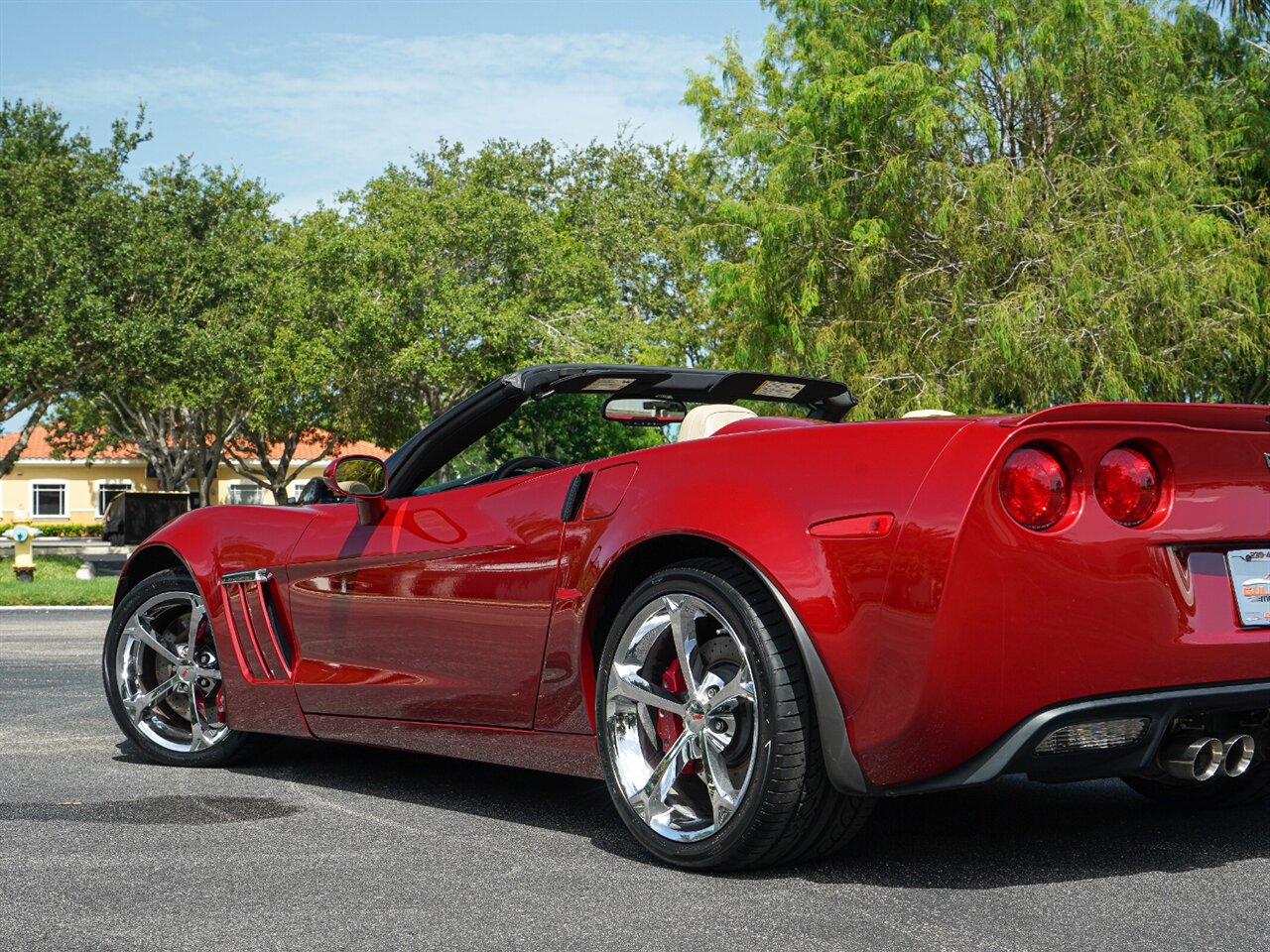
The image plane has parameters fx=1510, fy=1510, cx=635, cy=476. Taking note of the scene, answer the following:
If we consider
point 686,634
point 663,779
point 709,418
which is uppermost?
point 709,418

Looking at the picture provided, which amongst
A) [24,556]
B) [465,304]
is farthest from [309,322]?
[24,556]

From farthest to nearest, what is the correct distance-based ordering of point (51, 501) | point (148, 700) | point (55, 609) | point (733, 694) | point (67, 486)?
point (67, 486) < point (51, 501) < point (55, 609) < point (148, 700) < point (733, 694)

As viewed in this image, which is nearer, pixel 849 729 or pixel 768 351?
pixel 849 729

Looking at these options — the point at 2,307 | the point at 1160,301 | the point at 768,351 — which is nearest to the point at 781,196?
the point at 768,351

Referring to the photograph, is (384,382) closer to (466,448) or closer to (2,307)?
(2,307)

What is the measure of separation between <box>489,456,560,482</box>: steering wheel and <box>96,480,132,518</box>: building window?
250ft

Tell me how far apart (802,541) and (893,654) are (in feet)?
1.10

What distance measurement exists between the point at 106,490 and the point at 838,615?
79.3 metres

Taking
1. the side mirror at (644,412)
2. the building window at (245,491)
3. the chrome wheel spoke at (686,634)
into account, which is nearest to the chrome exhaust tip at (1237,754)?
the chrome wheel spoke at (686,634)

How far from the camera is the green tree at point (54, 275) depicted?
31156 mm

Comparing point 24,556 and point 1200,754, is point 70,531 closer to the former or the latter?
point 24,556

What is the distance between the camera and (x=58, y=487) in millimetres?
78250

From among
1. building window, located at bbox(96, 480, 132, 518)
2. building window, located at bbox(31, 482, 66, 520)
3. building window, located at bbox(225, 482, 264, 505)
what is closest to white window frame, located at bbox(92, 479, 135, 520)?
building window, located at bbox(96, 480, 132, 518)

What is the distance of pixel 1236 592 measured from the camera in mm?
3385
